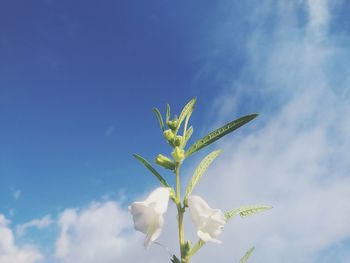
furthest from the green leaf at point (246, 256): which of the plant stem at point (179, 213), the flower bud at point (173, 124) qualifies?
the flower bud at point (173, 124)

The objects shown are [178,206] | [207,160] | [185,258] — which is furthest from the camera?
[207,160]

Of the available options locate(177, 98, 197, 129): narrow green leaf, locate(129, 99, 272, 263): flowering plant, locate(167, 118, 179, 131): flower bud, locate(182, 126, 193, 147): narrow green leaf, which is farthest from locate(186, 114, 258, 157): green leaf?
locate(177, 98, 197, 129): narrow green leaf

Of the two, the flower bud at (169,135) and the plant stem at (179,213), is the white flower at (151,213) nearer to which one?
the plant stem at (179,213)

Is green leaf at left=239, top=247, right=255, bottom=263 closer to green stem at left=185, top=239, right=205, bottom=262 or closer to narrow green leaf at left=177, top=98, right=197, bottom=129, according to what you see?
green stem at left=185, top=239, right=205, bottom=262

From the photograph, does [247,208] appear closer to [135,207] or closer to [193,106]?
[135,207]

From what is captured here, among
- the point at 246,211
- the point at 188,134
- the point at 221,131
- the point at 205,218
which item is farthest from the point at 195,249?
the point at 188,134

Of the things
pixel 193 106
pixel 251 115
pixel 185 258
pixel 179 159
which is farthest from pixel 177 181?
pixel 193 106
